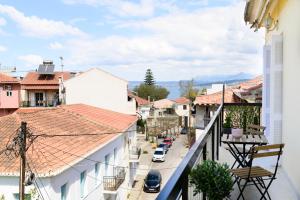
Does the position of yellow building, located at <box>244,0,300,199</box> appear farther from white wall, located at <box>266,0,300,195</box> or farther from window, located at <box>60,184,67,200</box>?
window, located at <box>60,184,67,200</box>

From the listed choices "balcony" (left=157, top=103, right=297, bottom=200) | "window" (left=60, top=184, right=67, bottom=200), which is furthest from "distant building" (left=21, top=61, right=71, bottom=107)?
"balcony" (left=157, top=103, right=297, bottom=200)

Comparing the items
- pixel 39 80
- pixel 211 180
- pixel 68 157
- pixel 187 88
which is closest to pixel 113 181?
pixel 68 157

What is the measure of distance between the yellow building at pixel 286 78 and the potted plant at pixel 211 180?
136 cm

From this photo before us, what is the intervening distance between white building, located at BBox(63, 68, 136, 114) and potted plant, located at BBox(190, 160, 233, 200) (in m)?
29.8

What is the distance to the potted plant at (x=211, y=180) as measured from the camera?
2924mm

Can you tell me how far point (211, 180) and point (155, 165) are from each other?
32423mm

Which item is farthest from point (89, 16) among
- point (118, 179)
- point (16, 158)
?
point (16, 158)

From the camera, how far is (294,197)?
399cm

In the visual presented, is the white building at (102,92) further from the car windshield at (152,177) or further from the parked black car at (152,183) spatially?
the parked black car at (152,183)

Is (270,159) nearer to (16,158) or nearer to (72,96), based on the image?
(16,158)

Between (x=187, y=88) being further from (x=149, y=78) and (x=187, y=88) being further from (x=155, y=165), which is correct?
(x=155, y=165)

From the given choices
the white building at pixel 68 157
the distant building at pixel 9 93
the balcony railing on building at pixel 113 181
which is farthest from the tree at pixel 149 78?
the balcony railing on building at pixel 113 181

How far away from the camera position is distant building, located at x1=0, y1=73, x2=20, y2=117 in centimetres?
3759

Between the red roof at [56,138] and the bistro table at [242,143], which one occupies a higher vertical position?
the bistro table at [242,143]
